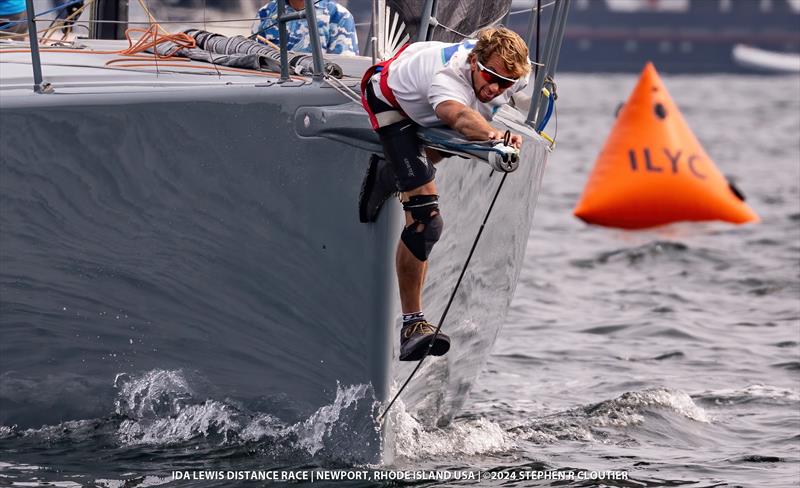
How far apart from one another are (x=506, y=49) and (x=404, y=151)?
0.50 meters

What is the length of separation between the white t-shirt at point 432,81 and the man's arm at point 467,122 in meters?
0.04

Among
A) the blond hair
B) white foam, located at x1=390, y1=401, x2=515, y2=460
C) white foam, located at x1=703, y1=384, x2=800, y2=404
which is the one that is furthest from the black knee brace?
white foam, located at x1=703, y1=384, x2=800, y2=404

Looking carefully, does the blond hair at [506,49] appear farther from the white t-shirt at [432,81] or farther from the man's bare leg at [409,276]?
the man's bare leg at [409,276]

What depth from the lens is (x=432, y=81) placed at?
14.5 feet

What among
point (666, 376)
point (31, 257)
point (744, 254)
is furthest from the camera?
point (744, 254)

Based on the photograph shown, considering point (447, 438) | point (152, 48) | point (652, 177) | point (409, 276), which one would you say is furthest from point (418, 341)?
point (652, 177)

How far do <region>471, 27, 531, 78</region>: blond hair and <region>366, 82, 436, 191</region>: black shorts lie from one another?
38 centimetres

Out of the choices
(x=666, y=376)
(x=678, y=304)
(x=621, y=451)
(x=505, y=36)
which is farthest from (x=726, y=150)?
(x=505, y=36)

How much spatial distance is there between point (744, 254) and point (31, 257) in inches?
289

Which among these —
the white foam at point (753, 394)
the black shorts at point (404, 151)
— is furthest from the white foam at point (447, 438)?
the white foam at point (753, 394)

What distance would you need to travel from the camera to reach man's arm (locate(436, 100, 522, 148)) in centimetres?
428

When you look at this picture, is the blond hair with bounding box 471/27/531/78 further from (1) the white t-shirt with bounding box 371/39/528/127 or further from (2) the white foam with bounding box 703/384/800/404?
(2) the white foam with bounding box 703/384/800/404

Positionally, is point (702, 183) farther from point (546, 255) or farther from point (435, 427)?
point (435, 427)

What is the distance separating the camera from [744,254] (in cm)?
1128
